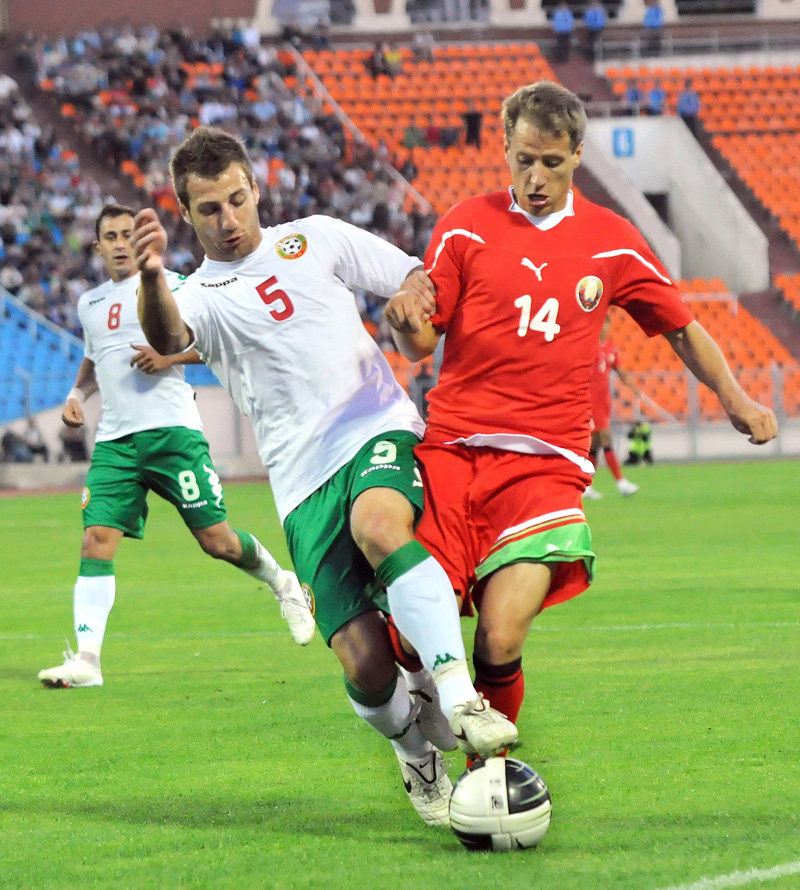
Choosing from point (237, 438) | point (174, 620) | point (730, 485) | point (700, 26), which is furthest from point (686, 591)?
point (700, 26)

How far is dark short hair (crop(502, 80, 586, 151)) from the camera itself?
4.98 meters

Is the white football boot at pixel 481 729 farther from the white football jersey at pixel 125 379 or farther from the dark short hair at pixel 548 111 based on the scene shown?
the white football jersey at pixel 125 379

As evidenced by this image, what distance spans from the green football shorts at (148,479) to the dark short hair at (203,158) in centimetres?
337

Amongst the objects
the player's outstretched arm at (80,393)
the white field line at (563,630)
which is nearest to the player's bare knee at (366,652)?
the player's outstretched arm at (80,393)

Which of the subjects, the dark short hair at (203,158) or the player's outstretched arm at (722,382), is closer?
the player's outstretched arm at (722,382)

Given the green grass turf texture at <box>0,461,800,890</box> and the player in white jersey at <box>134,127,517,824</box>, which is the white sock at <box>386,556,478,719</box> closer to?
the player in white jersey at <box>134,127,517,824</box>

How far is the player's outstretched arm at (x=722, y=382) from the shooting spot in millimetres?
5031

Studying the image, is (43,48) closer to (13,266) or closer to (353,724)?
(13,266)

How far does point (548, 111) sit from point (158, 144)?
28.6 m

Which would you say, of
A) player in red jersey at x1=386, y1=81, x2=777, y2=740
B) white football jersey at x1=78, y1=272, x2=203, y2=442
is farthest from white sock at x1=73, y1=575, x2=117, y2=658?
player in red jersey at x1=386, y1=81, x2=777, y2=740

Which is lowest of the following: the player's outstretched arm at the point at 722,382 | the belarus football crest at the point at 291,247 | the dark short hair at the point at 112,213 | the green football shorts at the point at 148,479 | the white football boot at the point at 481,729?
the green football shorts at the point at 148,479

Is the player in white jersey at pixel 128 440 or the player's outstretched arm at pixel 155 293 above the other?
the player's outstretched arm at pixel 155 293

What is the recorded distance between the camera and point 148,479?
28.8ft

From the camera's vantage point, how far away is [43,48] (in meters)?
34.4
